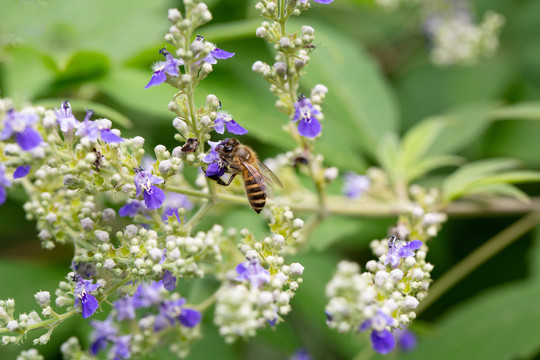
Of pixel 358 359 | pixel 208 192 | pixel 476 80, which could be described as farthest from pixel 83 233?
pixel 476 80

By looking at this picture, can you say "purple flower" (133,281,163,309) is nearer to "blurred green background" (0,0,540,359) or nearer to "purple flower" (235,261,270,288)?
"purple flower" (235,261,270,288)

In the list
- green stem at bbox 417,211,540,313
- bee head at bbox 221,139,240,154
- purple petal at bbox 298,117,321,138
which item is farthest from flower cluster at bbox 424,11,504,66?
bee head at bbox 221,139,240,154

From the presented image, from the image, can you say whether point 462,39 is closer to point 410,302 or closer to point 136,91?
point 136,91

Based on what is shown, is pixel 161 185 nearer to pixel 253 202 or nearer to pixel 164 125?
pixel 253 202

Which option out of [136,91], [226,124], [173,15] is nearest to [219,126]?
[226,124]

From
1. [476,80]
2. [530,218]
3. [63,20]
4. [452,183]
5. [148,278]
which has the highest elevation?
[476,80]

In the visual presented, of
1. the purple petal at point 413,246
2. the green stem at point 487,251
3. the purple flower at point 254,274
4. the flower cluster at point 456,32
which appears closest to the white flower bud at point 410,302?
the purple petal at point 413,246
